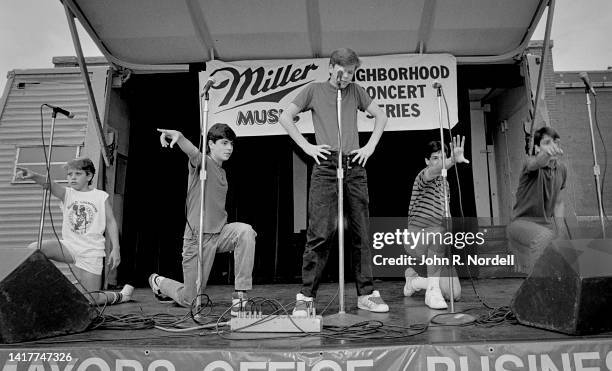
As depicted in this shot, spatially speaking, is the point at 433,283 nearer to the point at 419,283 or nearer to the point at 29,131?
the point at 419,283

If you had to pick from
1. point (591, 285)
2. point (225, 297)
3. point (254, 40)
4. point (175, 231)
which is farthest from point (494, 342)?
point (175, 231)

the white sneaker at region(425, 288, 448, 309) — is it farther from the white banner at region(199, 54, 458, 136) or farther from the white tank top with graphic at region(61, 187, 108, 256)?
the white tank top with graphic at region(61, 187, 108, 256)

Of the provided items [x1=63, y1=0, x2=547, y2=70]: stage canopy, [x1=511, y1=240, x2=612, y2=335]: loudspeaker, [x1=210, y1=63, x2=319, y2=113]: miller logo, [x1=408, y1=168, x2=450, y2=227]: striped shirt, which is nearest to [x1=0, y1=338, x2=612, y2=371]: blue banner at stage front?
[x1=511, y1=240, x2=612, y2=335]: loudspeaker

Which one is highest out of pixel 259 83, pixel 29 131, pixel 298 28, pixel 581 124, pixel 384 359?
pixel 581 124

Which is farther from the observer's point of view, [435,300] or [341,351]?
[435,300]

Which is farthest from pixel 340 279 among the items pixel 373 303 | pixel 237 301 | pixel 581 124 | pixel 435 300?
pixel 581 124

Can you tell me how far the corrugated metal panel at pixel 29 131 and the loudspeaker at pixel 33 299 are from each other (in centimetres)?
347

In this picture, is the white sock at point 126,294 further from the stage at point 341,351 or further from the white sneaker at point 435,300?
the white sneaker at point 435,300

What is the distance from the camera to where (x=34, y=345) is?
2023 mm

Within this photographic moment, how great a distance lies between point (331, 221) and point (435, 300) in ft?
3.20

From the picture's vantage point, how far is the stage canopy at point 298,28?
4.46 metres

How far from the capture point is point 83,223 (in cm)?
373

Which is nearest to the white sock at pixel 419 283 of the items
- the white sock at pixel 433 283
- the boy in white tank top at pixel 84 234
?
the white sock at pixel 433 283

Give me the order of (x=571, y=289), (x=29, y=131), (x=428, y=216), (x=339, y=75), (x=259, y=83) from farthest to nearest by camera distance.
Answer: (x=29, y=131) → (x=259, y=83) → (x=428, y=216) → (x=339, y=75) → (x=571, y=289)
